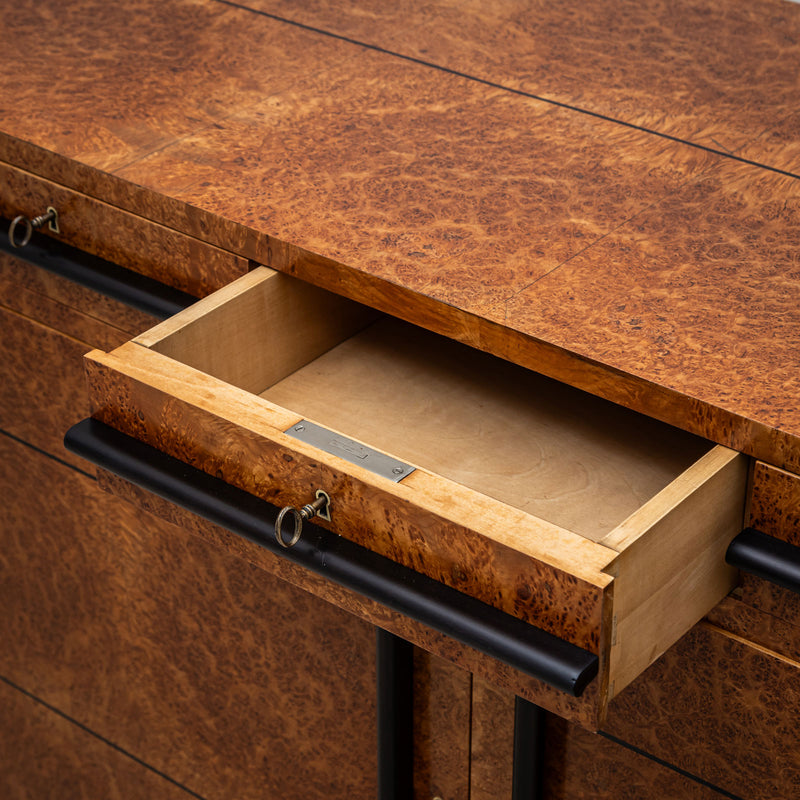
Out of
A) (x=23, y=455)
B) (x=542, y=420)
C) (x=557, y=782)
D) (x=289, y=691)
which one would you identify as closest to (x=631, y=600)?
(x=542, y=420)

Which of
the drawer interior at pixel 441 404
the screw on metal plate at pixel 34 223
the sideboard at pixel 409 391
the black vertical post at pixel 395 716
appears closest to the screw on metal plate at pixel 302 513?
the sideboard at pixel 409 391

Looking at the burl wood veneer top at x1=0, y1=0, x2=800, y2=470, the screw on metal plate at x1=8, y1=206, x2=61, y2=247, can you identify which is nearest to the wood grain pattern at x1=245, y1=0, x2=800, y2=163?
the burl wood veneer top at x1=0, y1=0, x2=800, y2=470

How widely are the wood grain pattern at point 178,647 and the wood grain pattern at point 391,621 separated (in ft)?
0.84

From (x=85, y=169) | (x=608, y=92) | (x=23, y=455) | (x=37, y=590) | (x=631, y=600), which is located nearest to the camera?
(x=631, y=600)

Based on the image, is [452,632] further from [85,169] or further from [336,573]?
[85,169]

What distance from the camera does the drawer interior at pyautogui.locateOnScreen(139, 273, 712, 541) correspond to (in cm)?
102

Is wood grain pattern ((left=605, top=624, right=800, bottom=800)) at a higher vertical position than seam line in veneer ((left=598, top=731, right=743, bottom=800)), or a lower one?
higher

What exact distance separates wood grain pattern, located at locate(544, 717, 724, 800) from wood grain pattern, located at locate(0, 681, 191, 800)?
0.59 meters

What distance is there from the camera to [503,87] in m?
1.33

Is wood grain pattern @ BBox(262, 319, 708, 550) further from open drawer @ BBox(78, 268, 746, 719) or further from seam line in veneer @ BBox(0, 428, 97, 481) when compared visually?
seam line in veneer @ BBox(0, 428, 97, 481)

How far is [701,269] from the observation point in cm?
104

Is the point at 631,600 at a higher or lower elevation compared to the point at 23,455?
higher

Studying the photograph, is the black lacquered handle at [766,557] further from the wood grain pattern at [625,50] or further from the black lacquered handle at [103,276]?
the black lacquered handle at [103,276]

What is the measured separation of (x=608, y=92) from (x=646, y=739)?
62cm
